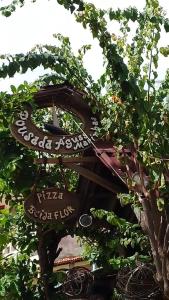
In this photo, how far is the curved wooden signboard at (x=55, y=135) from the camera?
652cm

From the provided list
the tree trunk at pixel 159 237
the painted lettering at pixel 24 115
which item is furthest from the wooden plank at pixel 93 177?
the tree trunk at pixel 159 237

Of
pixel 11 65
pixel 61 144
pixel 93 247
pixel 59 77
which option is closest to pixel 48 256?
pixel 93 247

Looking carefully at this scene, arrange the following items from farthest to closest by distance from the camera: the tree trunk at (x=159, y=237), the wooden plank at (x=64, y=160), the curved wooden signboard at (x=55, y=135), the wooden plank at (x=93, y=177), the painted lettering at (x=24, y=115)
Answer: the wooden plank at (x=93, y=177) < the wooden plank at (x=64, y=160) < the painted lettering at (x=24, y=115) < the curved wooden signboard at (x=55, y=135) < the tree trunk at (x=159, y=237)

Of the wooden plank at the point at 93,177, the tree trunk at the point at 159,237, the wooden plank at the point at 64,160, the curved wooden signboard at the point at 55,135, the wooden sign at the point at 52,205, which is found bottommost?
the tree trunk at the point at 159,237

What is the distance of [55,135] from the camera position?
22.0 ft

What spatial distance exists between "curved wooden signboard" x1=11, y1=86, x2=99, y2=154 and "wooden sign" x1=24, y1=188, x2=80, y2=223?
67cm

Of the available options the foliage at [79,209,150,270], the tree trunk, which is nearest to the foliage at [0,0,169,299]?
the tree trunk

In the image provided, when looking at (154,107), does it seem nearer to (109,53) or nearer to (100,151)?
(109,53)

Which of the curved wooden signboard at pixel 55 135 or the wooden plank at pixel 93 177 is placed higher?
the curved wooden signboard at pixel 55 135

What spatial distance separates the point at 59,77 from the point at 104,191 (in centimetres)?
286

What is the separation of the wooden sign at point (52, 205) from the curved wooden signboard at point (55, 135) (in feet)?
2.21

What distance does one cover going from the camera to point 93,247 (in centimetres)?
895

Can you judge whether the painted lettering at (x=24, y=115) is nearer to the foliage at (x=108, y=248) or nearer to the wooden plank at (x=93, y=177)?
the wooden plank at (x=93, y=177)

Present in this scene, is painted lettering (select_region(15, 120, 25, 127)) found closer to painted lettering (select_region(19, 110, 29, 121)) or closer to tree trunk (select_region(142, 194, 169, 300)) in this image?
painted lettering (select_region(19, 110, 29, 121))
